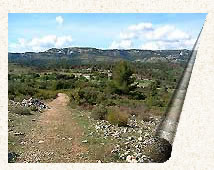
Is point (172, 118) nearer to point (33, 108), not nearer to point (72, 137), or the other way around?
point (72, 137)

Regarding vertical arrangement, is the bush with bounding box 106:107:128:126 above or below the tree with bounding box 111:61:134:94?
below

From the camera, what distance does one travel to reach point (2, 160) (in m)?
7.11

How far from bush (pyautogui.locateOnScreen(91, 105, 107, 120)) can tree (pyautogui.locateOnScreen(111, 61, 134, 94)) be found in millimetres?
321

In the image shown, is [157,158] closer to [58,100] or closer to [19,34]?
[58,100]

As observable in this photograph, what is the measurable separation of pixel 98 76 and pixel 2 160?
176 cm

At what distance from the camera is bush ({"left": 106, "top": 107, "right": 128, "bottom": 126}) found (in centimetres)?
742

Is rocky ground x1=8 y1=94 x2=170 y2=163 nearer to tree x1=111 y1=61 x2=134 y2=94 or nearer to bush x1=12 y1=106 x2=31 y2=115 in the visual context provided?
bush x1=12 y1=106 x2=31 y2=115

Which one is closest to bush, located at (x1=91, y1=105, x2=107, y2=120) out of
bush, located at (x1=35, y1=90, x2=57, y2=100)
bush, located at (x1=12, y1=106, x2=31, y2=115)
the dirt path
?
the dirt path

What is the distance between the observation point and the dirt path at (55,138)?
7195mm

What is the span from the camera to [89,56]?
292 inches

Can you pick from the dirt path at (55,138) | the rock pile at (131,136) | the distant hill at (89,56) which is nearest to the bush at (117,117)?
the rock pile at (131,136)

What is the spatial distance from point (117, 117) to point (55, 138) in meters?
0.93

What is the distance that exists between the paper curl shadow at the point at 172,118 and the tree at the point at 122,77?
662mm

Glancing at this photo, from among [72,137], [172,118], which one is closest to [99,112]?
[72,137]
